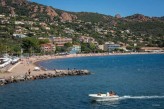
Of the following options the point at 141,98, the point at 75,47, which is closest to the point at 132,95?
the point at 141,98

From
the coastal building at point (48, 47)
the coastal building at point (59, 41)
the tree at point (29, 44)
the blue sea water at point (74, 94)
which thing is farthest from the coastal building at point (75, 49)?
the blue sea water at point (74, 94)

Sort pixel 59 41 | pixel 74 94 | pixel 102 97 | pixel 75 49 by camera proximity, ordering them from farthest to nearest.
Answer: pixel 59 41
pixel 75 49
pixel 74 94
pixel 102 97

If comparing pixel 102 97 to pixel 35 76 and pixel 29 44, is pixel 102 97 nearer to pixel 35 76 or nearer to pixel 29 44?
pixel 35 76

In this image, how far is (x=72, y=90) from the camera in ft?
168

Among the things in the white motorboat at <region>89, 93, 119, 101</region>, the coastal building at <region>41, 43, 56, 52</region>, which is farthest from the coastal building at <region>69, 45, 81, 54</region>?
the white motorboat at <region>89, 93, 119, 101</region>

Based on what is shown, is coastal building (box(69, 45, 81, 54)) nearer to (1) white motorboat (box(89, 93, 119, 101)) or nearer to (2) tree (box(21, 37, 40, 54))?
(2) tree (box(21, 37, 40, 54))

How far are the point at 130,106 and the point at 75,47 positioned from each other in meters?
134

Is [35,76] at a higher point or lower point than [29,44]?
lower

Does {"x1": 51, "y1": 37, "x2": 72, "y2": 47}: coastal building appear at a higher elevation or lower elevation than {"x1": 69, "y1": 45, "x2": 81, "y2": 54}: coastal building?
higher

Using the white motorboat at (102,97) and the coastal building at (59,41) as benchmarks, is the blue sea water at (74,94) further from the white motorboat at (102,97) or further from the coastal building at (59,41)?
the coastal building at (59,41)

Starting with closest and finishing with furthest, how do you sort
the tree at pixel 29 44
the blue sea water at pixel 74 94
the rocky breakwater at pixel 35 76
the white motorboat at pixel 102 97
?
1. the blue sea water at pixel 74 94
2. the white motorboat at pixel 102 97
3. the rocky breakwater at pixel 35 76
4. the tree at pixel 29 44

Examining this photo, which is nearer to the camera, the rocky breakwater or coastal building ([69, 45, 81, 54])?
the rocky breakwater

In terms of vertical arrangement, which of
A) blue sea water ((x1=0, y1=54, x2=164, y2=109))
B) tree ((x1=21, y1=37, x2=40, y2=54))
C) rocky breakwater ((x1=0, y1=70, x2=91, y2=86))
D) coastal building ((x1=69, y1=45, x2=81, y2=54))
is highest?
tree ((x1=21, y1=37, x2=40, y2=54))

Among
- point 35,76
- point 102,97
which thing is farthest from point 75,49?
point 102,97
